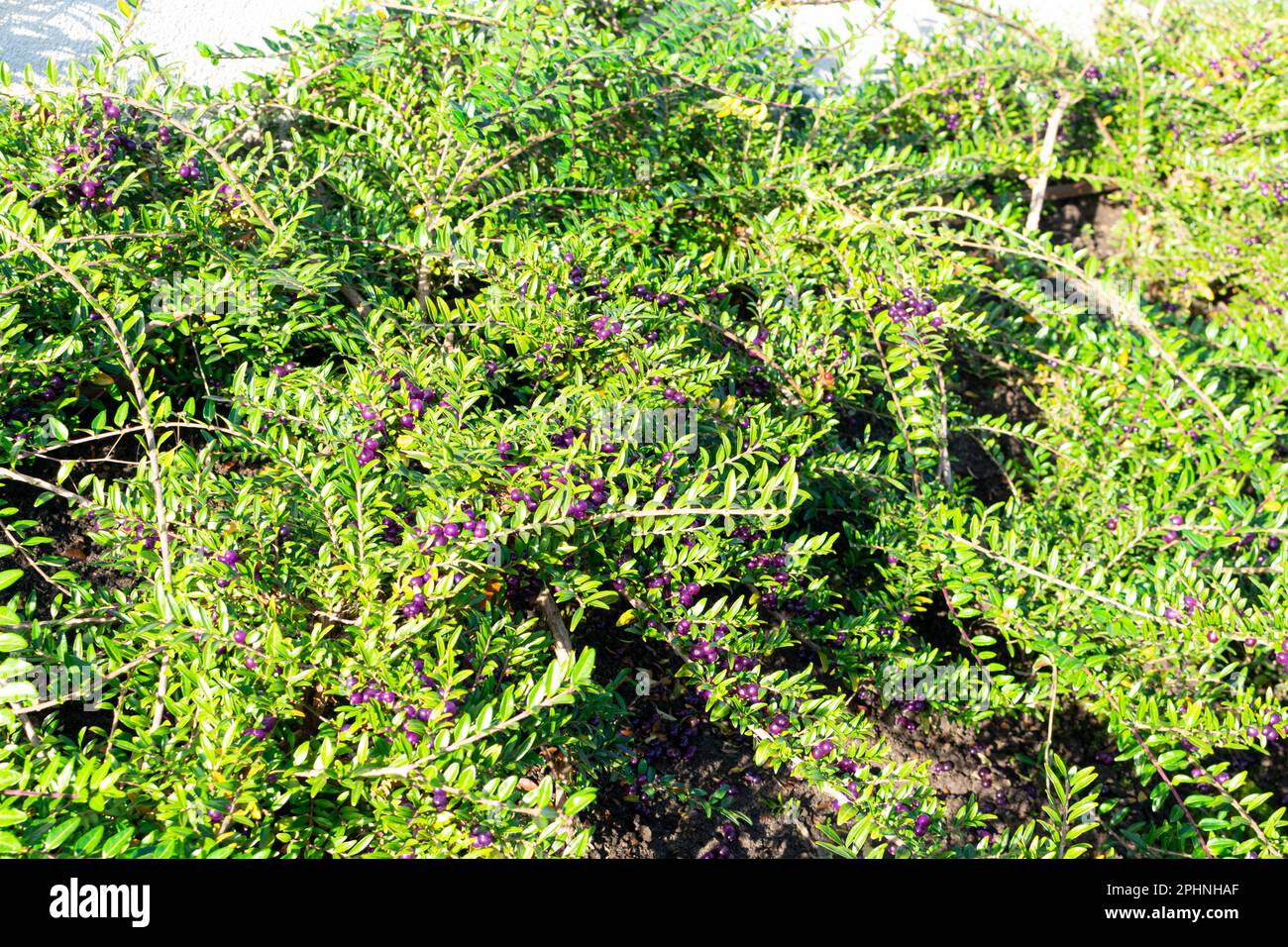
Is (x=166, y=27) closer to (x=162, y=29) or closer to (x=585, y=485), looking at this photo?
(x=162, y=29)

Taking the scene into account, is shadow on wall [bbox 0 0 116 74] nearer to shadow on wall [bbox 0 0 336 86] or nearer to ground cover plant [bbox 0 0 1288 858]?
shadow on wall [bbox 0 0 336 86]

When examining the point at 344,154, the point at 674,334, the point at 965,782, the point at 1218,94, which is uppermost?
the point at 1218,94

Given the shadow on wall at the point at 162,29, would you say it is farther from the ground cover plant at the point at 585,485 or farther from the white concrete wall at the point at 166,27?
the ground cover plant at the point at 585,485

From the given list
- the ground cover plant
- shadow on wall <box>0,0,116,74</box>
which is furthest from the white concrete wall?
the ground cover plant

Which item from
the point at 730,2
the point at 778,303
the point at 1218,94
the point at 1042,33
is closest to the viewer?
the point at 778,303

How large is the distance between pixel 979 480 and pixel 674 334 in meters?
1.33

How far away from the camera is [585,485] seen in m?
2.05

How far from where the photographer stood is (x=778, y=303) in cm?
291

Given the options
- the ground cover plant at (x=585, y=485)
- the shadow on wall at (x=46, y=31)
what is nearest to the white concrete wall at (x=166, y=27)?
the shadow on wall at (x=46, y=31)

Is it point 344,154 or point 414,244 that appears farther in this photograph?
point 344,154

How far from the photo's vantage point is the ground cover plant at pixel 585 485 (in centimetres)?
184

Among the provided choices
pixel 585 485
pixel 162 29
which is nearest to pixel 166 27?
pixel 162 29
